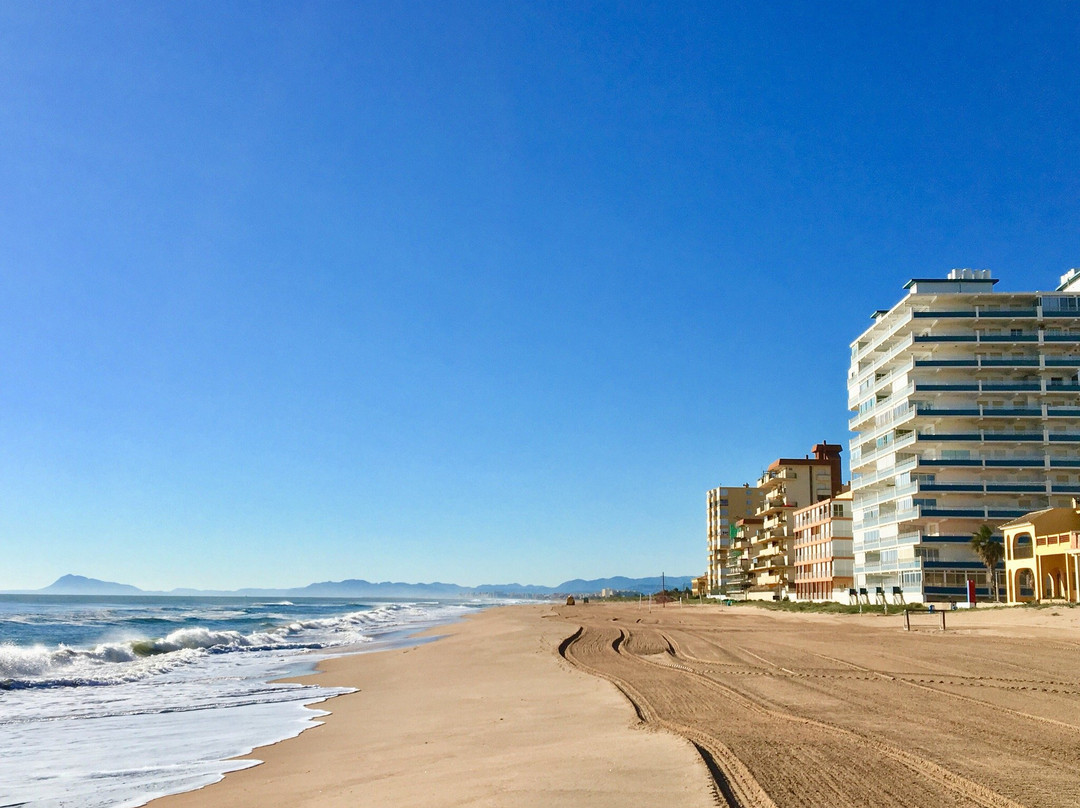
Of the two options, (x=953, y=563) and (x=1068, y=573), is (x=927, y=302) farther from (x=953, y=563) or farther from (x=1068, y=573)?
(x=1068, y=573)

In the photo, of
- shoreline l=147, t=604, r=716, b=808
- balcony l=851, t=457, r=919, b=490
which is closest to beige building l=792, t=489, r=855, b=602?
balcony l=851, t=457, r=919, b=490

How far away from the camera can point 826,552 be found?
81688 mm

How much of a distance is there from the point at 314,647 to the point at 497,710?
2682 cm

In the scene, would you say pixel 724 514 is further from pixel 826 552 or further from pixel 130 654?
pixel 130 654

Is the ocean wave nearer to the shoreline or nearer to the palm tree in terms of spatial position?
the shoreline

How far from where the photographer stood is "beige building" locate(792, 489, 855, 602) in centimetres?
7856

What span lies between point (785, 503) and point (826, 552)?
2494cm

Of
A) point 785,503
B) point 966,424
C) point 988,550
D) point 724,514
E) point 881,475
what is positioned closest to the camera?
point 988,550

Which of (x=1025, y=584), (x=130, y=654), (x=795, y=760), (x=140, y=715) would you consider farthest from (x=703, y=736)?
(x=1025, y=584)

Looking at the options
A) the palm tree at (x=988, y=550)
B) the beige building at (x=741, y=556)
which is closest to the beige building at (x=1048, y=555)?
the palm tree at (x=988, y=550)

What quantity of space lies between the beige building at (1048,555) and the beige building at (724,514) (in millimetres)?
85483

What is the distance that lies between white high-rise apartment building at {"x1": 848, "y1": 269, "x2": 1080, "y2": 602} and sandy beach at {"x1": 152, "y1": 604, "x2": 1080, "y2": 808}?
40531 millimetres

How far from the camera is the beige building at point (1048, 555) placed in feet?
143

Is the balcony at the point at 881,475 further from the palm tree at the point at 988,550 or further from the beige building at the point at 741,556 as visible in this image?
the beige building at the point at 741,556
